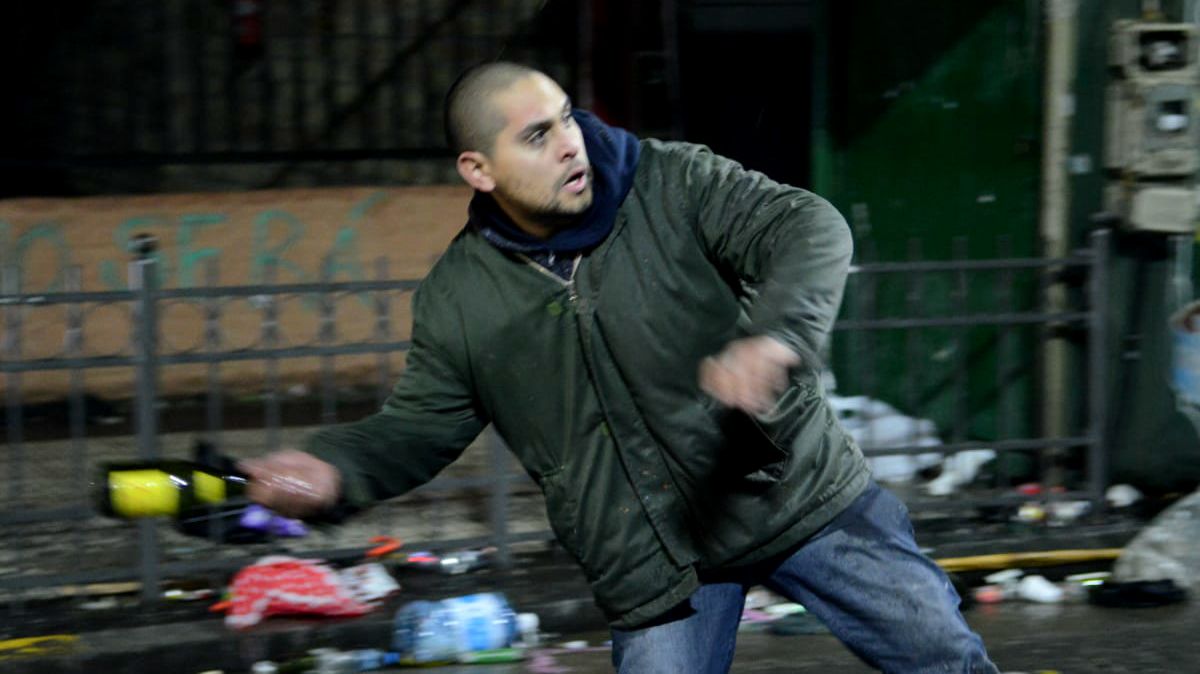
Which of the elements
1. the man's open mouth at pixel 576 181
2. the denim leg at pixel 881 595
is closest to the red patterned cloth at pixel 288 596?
the denim leg at pixel 881 595

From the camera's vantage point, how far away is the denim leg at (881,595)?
3.27 meters

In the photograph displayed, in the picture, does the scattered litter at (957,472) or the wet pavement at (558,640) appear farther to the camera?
the scattered litter at (957,472)

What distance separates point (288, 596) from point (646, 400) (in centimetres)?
333

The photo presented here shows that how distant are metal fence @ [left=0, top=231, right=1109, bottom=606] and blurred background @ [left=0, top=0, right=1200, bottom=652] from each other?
0.02m

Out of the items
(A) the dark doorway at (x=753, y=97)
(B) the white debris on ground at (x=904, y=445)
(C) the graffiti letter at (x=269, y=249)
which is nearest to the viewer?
(B) the white debris on ground at (x=904, y=445)

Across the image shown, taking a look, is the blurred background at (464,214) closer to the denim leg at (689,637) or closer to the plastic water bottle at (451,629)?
the plastic water bottle at (451,629)

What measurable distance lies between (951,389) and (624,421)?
5.54 m

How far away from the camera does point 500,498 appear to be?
6.94 meters

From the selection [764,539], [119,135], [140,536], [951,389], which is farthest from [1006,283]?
[119,135]

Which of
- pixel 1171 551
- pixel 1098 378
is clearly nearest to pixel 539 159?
pixel 1171 551

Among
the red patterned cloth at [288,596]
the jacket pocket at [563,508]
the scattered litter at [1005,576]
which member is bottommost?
the scattered litter at [1005,576]

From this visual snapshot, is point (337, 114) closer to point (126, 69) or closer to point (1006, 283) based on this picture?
point (126, 69)

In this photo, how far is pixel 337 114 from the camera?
1025cm

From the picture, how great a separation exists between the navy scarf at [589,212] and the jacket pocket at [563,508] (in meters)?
0.41
